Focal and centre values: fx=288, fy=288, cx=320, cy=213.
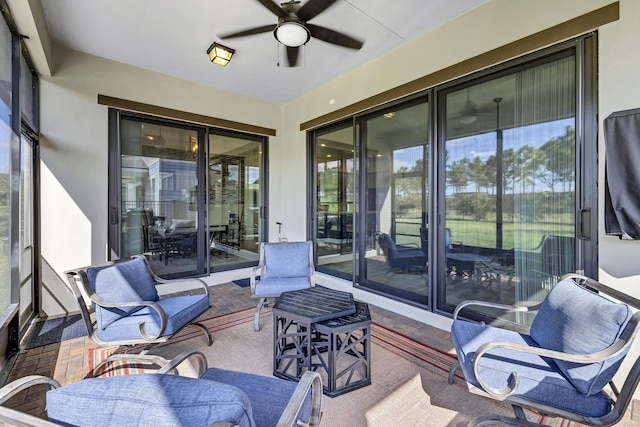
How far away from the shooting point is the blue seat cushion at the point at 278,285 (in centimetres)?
329

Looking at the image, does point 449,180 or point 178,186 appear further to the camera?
point 178,186

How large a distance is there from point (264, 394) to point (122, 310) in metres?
1.86

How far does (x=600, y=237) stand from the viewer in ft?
7.25

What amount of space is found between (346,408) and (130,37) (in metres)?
4.45

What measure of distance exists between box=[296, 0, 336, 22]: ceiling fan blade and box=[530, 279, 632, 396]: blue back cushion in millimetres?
2890

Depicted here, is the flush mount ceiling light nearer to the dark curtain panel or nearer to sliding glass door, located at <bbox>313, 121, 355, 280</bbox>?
sliding glass door, located at <bbox>313, 121, 355, 280</bbox>

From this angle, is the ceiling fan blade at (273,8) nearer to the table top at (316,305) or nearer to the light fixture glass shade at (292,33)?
the light fixture glass shade at (292,33)

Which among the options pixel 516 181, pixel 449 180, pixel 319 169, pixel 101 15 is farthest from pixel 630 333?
pixel 101 15

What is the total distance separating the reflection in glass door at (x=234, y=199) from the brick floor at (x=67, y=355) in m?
1.46

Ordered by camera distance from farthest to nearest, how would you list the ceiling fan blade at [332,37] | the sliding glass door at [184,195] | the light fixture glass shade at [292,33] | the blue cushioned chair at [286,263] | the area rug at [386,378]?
1. the sliding glass door at [184,195]
2. the blue cushioned chair at [286,263]
3. the ceiling fan blade at [332,37]
4. the light fixture glass shade at [292,33]
5. the area rug at [386,378]

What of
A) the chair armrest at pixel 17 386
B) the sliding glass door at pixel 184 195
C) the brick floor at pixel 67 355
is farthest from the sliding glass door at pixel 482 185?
the chair armrest at pixel 17 386


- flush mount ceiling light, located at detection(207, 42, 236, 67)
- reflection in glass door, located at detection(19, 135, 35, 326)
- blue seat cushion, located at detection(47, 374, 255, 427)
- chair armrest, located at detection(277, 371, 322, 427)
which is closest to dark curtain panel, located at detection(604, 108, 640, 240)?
chair armrest, located at detection(277, 371, 322, 427)

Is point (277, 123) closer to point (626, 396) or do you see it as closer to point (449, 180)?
point (449, 180)

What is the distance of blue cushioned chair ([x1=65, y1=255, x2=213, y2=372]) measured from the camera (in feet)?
7.70
